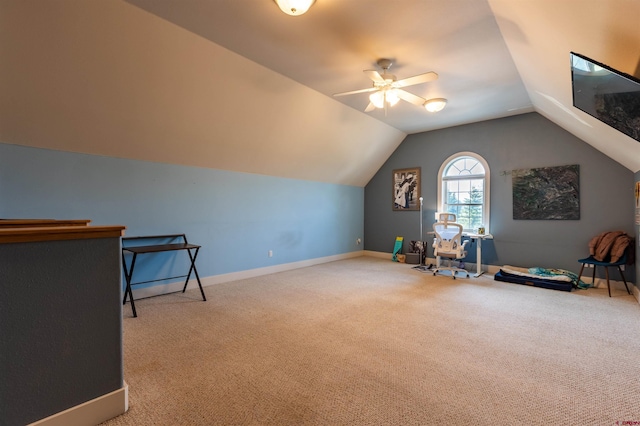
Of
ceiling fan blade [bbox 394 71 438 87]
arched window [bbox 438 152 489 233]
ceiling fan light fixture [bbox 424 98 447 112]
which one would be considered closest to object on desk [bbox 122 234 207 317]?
ceiling fan blade [bbox 394 71 438 87]

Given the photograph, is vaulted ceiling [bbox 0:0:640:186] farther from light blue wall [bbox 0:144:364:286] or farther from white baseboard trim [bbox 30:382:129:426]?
white baseboard trim [bbox 30:382:129:426]

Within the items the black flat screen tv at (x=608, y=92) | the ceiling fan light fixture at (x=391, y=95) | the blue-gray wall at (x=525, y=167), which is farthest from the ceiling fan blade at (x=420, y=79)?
the blue-gray wall at (x=525, y=167)

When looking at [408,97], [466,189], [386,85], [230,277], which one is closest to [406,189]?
[466,189]

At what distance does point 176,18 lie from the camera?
2.69 metres

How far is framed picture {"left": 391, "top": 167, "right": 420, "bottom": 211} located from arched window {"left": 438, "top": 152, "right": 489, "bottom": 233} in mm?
528

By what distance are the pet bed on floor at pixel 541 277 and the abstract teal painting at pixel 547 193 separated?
948 millimetres

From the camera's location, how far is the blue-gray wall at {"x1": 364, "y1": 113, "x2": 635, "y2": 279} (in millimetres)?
4559

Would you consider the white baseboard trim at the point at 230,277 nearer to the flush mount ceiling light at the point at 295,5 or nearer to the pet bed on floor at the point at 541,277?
the pet bed on floor at the point at 541,277

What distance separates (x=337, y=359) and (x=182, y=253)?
3049 mm

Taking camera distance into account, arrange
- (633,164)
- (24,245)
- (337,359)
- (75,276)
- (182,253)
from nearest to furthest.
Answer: (24,245) → (75,276) → (337,359) → (633,164) → (182,253)

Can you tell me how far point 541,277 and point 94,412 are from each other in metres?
5.65

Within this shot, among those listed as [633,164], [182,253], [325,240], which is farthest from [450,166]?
[182,253]

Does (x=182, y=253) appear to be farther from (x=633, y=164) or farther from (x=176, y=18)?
→ (x=633, y=164)

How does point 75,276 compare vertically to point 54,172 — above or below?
below
